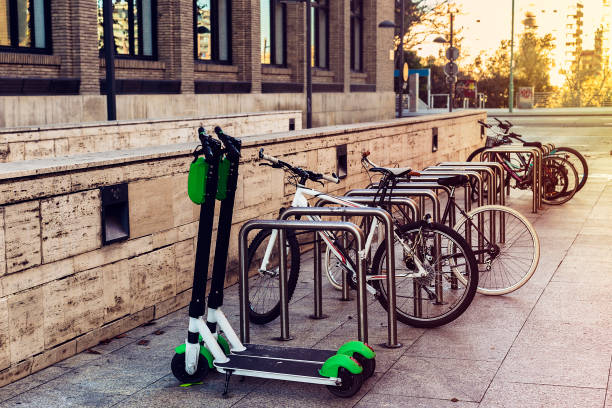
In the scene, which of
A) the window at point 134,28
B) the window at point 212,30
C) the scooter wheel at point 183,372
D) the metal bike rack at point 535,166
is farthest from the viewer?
the window at point 212,30

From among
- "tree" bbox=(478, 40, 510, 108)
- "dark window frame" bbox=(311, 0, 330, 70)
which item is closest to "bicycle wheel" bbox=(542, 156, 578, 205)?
"dark window frame" bbox=(311, 0, 330, 70)

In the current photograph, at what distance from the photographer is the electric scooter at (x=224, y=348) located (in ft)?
16.1

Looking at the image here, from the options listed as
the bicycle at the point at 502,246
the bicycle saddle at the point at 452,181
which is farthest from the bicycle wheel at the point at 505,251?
the bicycle saddle at the point at 452,181

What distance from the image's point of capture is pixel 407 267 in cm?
645

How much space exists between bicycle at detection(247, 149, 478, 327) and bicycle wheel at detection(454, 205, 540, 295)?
2.12ft

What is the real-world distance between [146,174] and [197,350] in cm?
193

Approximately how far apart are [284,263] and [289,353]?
78 cm

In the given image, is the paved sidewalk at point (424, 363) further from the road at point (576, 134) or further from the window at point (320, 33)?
the window at point (320, 33)

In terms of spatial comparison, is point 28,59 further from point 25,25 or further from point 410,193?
point 410,193

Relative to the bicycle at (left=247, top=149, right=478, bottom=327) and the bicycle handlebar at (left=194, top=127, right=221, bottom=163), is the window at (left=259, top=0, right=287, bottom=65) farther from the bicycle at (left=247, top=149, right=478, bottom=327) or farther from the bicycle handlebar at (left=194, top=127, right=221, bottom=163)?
the bicycle handlebar at (left=194, top=127, right=221, bottom=163)

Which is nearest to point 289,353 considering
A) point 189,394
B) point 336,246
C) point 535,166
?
point 189,394

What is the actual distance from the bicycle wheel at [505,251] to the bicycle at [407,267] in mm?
645

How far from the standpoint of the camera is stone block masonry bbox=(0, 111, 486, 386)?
5.26m

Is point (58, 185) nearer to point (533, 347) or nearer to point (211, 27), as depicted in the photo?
point (533, 347)
